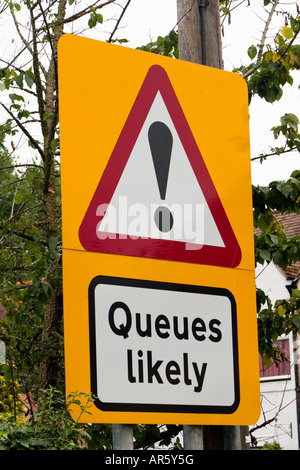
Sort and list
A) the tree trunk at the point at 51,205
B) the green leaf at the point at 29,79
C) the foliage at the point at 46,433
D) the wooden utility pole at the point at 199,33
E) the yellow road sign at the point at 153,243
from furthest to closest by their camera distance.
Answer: the tree trunk at the point at 51,205
the green leaf at the point at 29,79
the wooden utility pole at the point at 199,33
the yellow road sign at the point at 153,243
the foliage at the point at 46,433

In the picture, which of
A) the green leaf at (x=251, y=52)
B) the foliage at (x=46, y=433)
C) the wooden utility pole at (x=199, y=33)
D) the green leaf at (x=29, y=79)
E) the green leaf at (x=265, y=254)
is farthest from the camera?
the green leaf at (x=29, y=79)

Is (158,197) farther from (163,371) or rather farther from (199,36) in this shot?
(199,36)

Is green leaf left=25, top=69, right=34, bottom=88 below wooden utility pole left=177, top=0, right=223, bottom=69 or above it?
above

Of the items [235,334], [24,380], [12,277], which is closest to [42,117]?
[12,277]

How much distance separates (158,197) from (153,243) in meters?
0.15

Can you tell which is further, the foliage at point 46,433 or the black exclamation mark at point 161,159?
the black exclamation mark at point 161,159

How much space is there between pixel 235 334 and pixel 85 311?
1.96 ft

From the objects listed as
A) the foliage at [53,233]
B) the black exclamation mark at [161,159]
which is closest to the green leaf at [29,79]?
the foliage at [53,233]

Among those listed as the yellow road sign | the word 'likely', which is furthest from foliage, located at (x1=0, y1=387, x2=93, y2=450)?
the word 'likely'

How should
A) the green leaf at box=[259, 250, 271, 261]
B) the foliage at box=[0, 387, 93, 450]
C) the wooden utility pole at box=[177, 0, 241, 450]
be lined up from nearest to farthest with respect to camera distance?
the foliage at box=[0, 387, 93, 450], the wooden utility pole at box=[177, 0, 241, 450], the green leaf at box=[259, 250, 271, 261]

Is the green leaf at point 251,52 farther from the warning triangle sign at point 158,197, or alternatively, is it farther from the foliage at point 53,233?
the warning triangle sign at point 158,197

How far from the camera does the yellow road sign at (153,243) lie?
7.13 ft

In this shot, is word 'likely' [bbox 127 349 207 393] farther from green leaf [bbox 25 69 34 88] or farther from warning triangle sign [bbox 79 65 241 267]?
green leaf [bbox 25 69 34 88]

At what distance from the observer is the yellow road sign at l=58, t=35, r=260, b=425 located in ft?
7.13
